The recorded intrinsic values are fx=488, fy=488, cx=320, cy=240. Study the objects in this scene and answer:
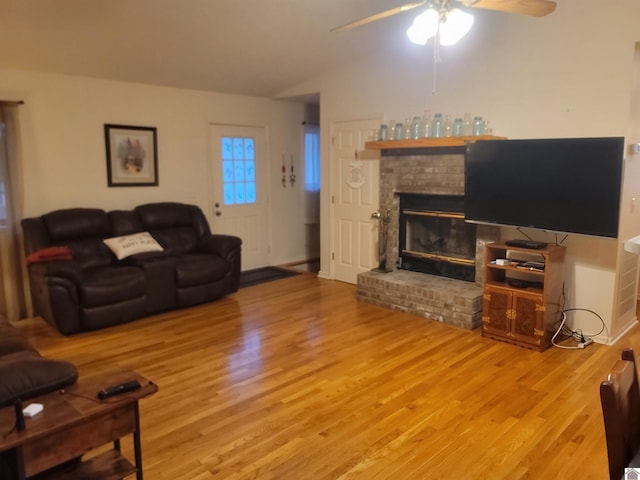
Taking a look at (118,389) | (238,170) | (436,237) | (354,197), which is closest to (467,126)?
(436,237)

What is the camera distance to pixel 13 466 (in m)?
1.61

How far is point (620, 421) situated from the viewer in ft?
4.06

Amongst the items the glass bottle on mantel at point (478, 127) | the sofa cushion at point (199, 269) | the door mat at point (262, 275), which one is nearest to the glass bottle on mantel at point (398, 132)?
the glass bottle on mantel at point (478, 127)

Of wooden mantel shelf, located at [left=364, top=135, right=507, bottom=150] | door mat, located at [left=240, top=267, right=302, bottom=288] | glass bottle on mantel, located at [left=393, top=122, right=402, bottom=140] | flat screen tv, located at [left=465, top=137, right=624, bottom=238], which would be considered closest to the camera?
flat screen tv, located at [left=465, top=137, right=624, bottom=238]

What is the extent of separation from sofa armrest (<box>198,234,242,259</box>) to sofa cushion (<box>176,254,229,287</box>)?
90 millimetres

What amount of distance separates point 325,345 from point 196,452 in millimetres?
1613

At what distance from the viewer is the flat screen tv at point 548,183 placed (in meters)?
3.47

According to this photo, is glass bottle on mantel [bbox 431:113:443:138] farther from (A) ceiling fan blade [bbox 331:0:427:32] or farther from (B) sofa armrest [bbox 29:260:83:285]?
(B) sofa armrest [bbox 29:260:83:285]

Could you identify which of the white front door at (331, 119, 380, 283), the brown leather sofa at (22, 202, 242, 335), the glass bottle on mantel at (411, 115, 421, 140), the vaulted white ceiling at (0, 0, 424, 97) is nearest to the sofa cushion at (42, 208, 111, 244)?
the brown leather sofa at (22, 202, 242, 335)

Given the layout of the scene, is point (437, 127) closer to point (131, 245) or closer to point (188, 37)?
point (188, 37)

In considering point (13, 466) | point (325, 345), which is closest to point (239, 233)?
point (325, 345)

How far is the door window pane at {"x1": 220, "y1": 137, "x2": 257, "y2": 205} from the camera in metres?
6.41

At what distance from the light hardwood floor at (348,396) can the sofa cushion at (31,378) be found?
80cm

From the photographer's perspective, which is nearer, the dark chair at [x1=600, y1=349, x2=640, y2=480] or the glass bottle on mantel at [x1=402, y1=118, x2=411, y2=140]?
the dark chair at [x1=600, y1=349, x2=640, y2=480]
